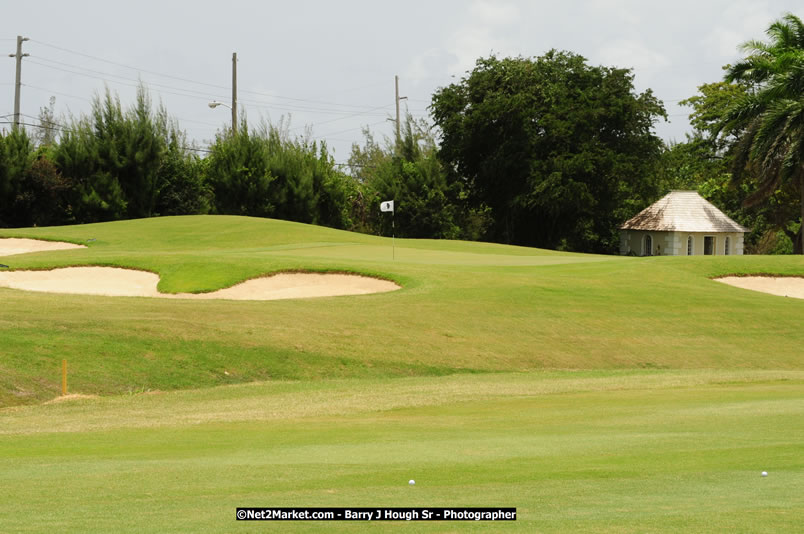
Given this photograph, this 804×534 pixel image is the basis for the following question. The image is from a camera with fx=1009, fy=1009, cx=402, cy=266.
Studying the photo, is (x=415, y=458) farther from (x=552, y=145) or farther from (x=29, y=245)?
(x=552, y=145)

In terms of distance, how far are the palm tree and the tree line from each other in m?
0.09

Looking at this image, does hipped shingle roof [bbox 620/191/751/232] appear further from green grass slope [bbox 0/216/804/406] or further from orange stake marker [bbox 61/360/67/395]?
orange stake marker [bbox 61/360/67/395]

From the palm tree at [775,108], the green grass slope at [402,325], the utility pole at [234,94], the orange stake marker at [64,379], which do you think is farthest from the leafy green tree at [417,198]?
the orange stake marker at [64,379]

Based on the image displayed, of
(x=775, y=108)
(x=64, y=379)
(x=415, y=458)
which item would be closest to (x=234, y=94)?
(x=775, y=108)

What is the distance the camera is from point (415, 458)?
1081 centimetres

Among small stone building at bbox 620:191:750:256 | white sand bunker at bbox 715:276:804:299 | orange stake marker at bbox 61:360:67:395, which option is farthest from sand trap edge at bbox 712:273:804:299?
small stone building at bbox 620:191:750:256

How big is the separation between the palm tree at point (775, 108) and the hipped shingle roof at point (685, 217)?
35.2ft

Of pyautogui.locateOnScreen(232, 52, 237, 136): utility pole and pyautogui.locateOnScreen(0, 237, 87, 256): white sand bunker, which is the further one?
pyautogui.locateOnScreen(232, 52, 237, 136): utility pole

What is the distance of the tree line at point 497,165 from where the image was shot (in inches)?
2478

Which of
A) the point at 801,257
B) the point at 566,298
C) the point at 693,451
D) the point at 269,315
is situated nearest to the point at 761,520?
the point at 693,451

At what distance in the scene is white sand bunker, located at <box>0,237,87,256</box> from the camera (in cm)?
4991

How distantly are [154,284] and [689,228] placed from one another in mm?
47735

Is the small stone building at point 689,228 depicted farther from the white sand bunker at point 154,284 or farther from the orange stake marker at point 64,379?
the orange stake marker at point 64,379

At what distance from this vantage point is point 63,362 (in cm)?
2052
